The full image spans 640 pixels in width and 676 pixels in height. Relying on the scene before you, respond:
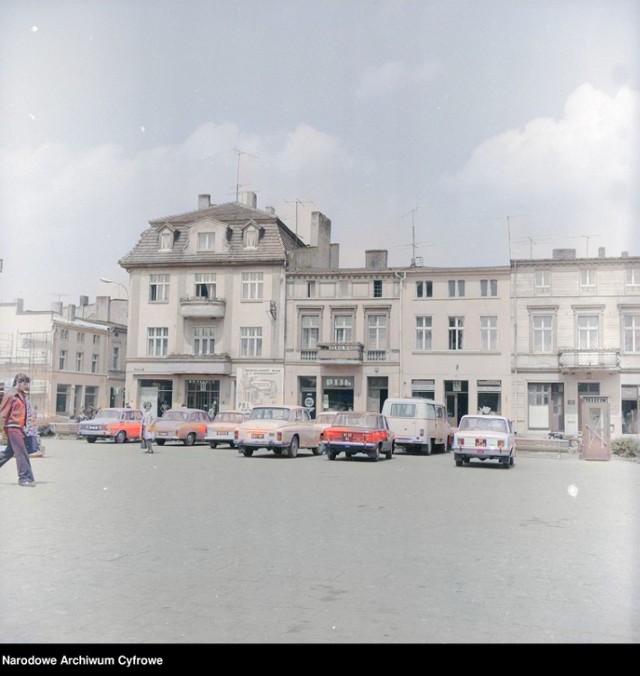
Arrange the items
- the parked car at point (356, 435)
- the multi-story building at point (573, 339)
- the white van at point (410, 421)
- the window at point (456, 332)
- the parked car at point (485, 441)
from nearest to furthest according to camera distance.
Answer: the parked car at point (485, 441)
the parked car at point (356, 435)
the white van at point (410, 421)
the multi-story building at point (573, 339)
the window at point (456, 332)

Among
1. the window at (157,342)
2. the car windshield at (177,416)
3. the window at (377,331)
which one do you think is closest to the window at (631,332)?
the window at (377,331)

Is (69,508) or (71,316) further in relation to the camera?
(71,316)

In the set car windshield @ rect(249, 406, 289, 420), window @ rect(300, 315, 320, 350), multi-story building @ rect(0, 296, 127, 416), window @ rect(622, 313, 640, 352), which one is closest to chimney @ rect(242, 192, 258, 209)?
window @ rect(300, 315, 320, 350)

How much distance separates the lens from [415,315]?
45.1 m

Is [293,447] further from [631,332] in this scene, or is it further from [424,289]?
[424,289]

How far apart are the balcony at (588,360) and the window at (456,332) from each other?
239 inches

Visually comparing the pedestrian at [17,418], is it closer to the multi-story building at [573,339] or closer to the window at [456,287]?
the multi-story building at [573,339]

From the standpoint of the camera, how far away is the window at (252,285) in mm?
47969

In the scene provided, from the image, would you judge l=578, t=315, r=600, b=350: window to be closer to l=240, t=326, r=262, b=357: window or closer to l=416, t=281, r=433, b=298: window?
l=416, t=281, r=433, b=298: window

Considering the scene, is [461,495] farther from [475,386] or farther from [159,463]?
[475,386]

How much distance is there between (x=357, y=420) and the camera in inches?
965

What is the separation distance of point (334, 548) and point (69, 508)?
15.2 feet
